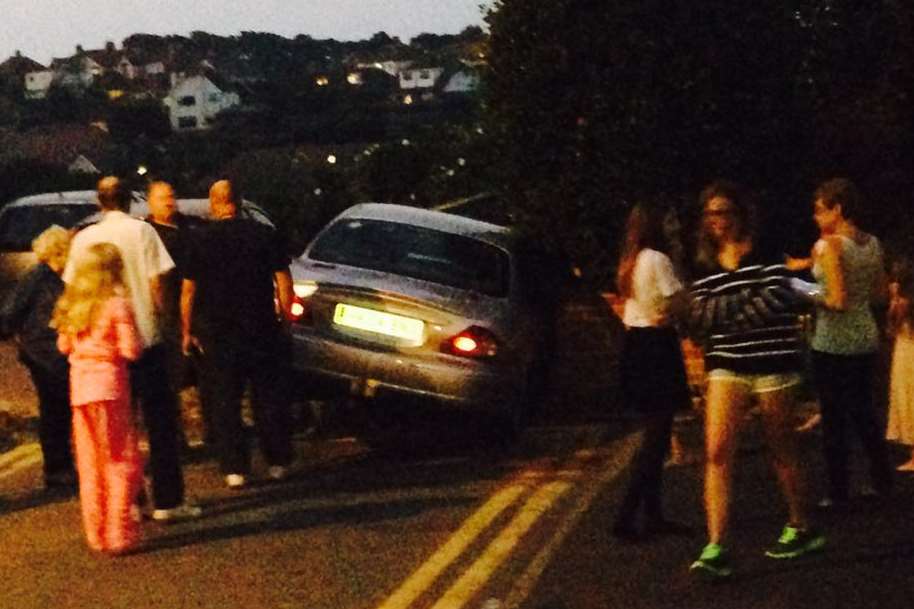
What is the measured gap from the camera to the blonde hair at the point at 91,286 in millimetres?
8484

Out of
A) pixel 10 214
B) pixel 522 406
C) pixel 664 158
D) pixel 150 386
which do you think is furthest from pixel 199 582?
pixel 10 214

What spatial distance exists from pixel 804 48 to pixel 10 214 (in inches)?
347

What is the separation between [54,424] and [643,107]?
5.40 metres

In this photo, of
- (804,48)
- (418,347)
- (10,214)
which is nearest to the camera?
(418,347)

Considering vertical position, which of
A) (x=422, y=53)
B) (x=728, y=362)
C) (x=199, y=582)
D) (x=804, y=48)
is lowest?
(x=199, y=582)

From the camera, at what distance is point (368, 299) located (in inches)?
439

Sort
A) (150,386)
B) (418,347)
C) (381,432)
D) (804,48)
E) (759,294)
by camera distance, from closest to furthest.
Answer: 1. (759,294)
2. (150,386)
3. (418,347)
4. (381,432)
5. (804,48)

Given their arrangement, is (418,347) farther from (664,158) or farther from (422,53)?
(422,53)

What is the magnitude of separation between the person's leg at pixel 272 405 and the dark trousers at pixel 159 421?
3.06 feet

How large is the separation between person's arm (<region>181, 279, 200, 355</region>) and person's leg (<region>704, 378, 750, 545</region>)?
3498mm

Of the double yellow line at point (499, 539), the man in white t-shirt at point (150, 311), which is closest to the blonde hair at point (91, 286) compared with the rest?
the man in white t-shirt at point (150, 311)

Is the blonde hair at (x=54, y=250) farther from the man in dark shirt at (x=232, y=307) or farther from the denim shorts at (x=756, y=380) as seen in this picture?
the denim shorts at (x=756, y=380)

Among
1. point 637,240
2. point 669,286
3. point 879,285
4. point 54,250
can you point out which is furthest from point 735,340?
A: point 54,250

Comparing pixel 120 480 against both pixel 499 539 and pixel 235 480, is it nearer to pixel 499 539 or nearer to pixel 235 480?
pixel 235 480
